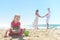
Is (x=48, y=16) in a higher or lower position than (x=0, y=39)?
higher

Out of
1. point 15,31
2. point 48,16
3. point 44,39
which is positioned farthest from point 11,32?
Answer: point 48,16

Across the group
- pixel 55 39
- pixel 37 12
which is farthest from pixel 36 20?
pixel 55 39

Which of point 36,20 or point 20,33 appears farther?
point 36,20

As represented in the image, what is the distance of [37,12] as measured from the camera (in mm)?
14961

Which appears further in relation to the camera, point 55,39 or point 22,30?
point 55,39

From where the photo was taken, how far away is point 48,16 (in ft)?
48.0

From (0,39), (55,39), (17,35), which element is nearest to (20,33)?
(17,35)

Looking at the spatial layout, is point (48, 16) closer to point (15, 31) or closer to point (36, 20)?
point (36, 20)

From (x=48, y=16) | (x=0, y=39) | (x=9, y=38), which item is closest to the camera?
(x=9, y=38)

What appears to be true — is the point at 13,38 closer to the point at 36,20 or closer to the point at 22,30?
the point at 22,30

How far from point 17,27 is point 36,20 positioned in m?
7.81

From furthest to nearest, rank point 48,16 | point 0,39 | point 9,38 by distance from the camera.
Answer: point 48,16 → point 0,39 → point 9,38

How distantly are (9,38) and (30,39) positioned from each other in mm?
871

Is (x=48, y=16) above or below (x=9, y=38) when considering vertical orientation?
above
